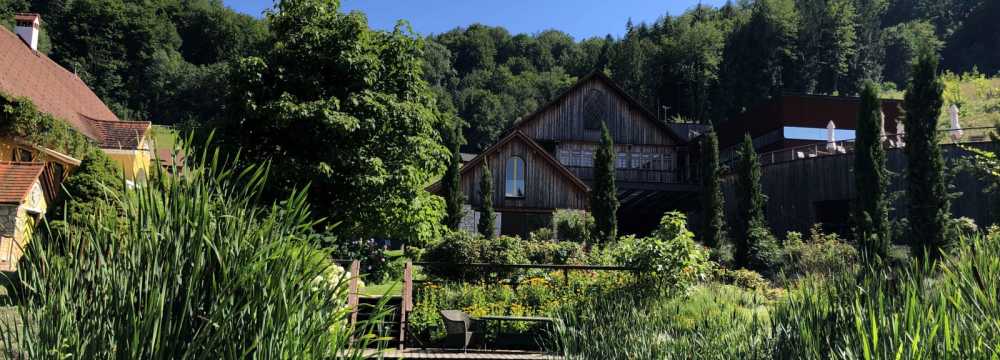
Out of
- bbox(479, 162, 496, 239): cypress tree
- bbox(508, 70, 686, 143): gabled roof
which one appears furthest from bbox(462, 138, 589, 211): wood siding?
bbox(508, 70, 686, 143): gabled roof

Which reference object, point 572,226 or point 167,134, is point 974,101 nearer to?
point 572,226

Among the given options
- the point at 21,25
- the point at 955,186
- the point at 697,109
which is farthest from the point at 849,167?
the point at 697,109

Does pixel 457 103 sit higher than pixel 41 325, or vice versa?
pixel 457 103

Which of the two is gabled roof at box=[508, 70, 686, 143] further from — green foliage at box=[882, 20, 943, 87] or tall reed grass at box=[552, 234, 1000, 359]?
green foliage at box=[882, 20, 943, 87]

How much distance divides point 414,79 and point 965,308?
12.7 m

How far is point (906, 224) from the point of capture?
786 inches

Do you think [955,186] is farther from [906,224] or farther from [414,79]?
[414,79]

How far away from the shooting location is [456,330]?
1006 cm

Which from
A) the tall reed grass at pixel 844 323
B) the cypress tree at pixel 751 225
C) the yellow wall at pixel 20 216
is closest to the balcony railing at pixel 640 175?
the cypress tree at pixel 751 225

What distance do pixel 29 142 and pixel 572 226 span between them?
56.3 ft

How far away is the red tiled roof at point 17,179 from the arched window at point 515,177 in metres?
17.2

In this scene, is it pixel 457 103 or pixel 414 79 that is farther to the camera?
pixel 457 103

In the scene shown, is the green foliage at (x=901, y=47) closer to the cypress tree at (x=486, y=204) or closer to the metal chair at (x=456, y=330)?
the cypress tree at (x=486, y=204)

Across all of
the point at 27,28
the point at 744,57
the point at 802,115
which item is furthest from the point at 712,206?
the point at 744,57
